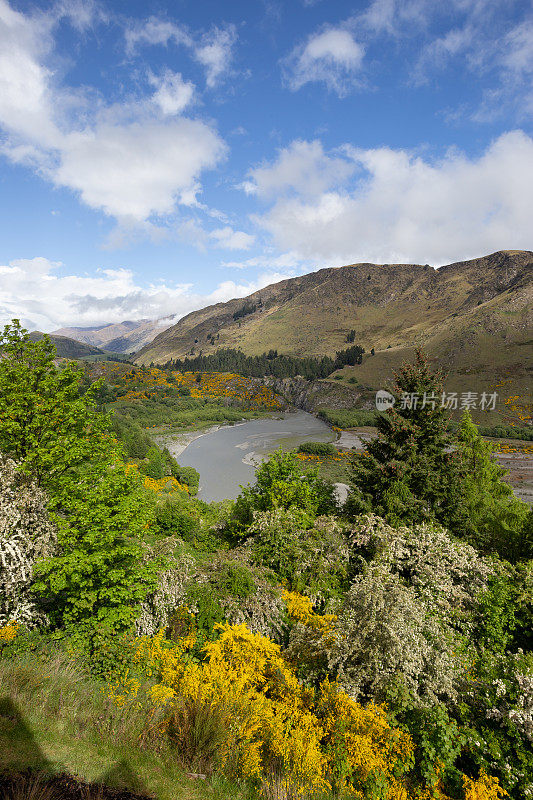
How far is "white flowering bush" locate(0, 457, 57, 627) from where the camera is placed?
11.3m

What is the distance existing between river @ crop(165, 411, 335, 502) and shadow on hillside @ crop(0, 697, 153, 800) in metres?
45.8

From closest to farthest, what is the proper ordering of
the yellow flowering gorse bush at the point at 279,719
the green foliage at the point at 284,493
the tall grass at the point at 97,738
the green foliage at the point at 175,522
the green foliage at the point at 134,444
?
the tall grass at the point at 97,738, the yellow flowering gorse bush at the point at 279,719, the green foliage at the point at 284,493, the green foliage at the point at 175,522, the green foliage at the point at 134,444

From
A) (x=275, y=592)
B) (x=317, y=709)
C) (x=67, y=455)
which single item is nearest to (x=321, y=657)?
(x=317, y=709)

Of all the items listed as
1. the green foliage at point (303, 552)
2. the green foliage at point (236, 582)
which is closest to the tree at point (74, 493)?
the green foliage at point (236, 582)

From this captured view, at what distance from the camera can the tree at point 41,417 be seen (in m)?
14.3

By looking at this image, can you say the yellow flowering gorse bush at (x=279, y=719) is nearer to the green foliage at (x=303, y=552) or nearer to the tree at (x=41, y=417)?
the green foliage at (x=303, y=552)

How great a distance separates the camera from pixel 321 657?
11164 mm

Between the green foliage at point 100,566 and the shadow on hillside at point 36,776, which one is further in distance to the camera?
the green foliage at point 100,566

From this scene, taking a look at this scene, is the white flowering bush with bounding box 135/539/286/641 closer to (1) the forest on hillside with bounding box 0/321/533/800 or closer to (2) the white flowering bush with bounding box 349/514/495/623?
(1) the forest on hillside with bounding box 0/321/533/800

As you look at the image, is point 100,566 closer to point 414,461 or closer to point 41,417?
point 41,417

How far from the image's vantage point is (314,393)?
561 feet

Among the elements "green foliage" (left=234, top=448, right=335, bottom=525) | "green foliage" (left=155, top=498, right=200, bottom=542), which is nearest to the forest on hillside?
"green foliage" (left=234, top=448, right=335, bottom=525)

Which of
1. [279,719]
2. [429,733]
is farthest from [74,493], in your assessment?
[429,733]

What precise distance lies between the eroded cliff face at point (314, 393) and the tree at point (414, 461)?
12494 centimetres
